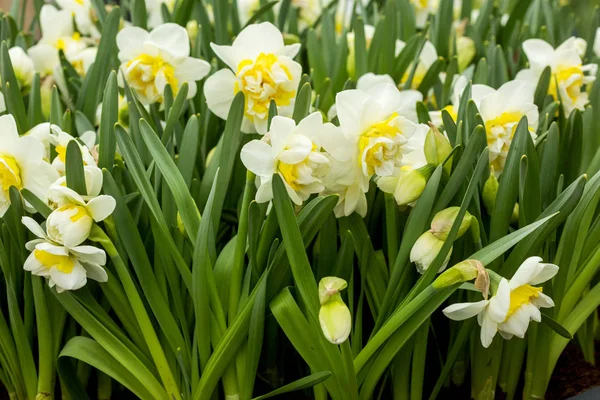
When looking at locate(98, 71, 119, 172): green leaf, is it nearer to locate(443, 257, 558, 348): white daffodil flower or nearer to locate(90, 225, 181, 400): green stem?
locate(90, 225, 181, 400): green stem

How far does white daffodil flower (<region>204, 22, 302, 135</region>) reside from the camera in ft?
2.46

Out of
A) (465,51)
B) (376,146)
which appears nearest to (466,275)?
(376,146)

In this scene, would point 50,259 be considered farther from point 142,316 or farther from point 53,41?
point 53,41

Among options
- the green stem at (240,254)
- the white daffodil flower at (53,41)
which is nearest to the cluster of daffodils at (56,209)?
the green stem at (240,254)

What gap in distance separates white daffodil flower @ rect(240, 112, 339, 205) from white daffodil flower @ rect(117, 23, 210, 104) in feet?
0.99

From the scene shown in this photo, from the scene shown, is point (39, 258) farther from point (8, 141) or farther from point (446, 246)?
point (446, 246)

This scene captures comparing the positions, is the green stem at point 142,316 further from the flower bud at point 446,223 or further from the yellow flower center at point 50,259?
the flower bud at point 446,223

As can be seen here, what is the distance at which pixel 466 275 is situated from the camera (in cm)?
58

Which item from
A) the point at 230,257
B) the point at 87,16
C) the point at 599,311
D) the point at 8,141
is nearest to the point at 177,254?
the point at 230,257

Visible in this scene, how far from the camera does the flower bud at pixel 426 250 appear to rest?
2.05ft

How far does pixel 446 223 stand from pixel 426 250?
0.11ft

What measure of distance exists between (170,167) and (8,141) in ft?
0.53

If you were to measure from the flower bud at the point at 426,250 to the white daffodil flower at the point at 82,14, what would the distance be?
3.25ft

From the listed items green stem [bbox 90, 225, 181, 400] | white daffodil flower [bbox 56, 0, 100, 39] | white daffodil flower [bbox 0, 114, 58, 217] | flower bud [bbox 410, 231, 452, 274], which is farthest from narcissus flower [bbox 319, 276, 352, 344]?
white daffodil flower [bbox 56, 0, 100, 39]
